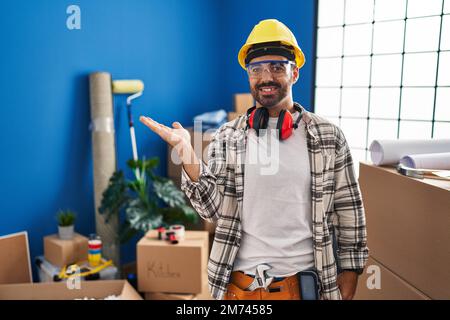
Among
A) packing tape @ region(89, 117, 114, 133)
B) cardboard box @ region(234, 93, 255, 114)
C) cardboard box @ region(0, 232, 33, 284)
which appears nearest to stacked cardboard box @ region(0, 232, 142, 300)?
cardboard box @ region(0, 232, 33, 284)

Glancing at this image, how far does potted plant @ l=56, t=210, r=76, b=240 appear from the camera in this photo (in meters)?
2.42

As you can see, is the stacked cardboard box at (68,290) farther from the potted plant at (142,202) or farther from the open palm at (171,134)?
the open palm at (171,134)

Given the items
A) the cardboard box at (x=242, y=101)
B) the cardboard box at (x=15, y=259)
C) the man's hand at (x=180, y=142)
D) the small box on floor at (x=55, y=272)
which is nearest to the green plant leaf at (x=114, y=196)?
the small box on floor at (x=55, y=272)

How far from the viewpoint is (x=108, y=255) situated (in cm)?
264

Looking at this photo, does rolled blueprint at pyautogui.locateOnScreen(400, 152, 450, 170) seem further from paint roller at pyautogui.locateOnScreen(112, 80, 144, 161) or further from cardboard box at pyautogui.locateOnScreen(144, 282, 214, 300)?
paint roller at pyautogui.locateOnScreen(112, 80, 144, 161)

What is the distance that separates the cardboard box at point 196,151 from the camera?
100cm

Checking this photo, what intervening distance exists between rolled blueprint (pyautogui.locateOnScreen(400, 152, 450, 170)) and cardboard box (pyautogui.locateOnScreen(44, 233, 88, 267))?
1.95 meters

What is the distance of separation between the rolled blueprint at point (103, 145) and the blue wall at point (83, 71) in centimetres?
10

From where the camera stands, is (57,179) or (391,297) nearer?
(391,297)

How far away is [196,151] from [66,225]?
1.69 meters

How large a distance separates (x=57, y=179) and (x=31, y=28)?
939 millimetres

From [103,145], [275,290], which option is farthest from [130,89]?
[275,290]
